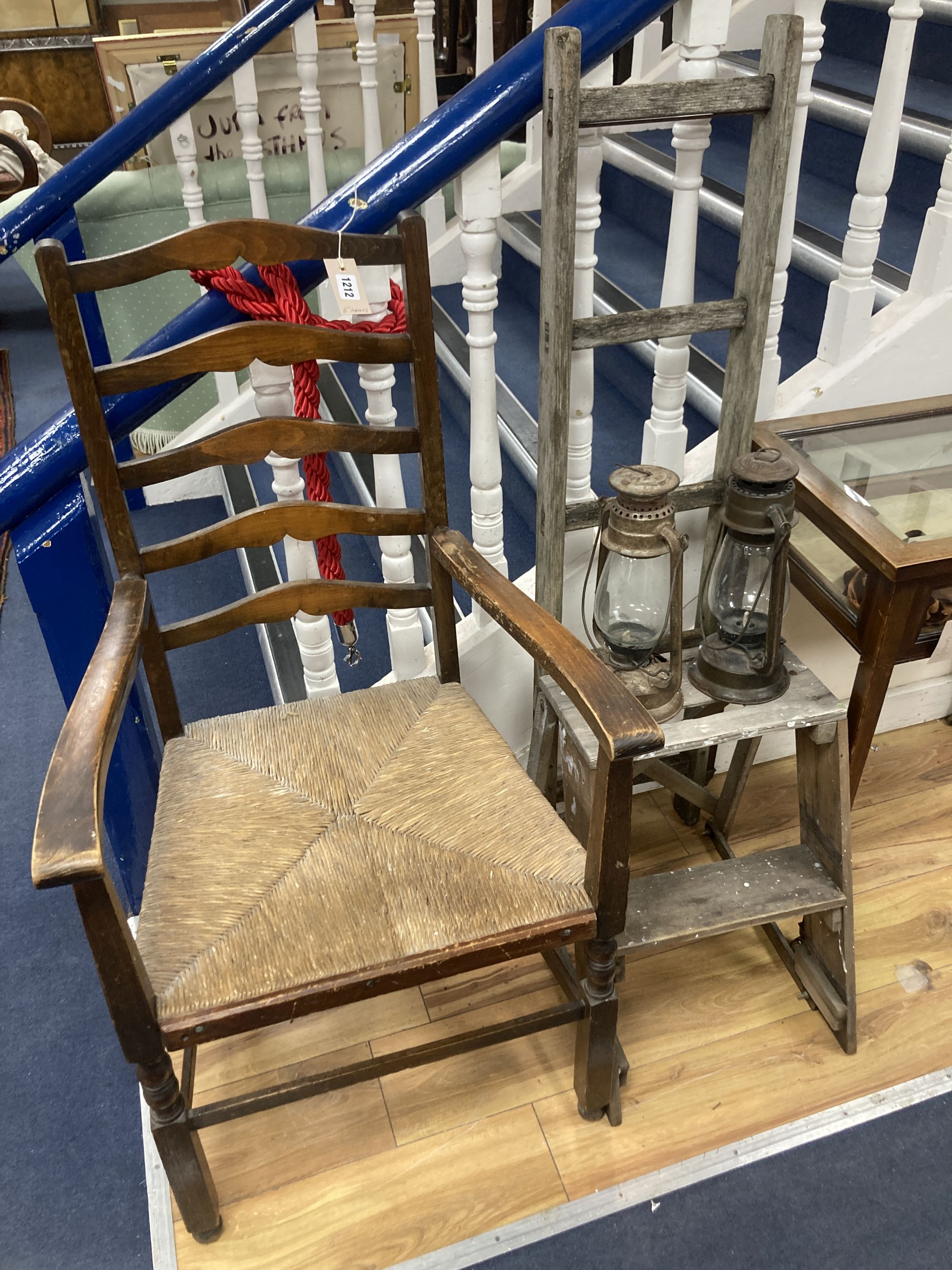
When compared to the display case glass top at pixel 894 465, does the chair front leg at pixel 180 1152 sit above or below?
below

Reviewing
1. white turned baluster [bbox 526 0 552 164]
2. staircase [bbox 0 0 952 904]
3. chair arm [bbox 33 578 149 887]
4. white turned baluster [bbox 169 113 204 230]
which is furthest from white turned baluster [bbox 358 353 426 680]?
white turned baluster [bbox 526 0 552 164]

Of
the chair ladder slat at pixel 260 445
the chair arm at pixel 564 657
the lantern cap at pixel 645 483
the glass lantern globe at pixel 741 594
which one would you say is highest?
the chair ladder slat at pixel 260 445

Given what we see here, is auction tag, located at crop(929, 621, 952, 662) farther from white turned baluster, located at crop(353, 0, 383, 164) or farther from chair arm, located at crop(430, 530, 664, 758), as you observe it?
white turned baluster, located at crop(353, 0, 383, 164)

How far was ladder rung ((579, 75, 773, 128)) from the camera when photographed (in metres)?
1.12

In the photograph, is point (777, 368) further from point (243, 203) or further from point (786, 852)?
point (243, 203)

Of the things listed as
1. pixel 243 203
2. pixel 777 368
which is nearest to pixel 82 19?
pixel 243 203

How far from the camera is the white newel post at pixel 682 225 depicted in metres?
1.21

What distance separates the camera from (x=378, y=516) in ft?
4.26

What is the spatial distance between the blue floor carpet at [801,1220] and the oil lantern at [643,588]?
25.1 inches

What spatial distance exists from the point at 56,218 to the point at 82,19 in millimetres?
4612

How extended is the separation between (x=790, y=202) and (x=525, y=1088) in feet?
4.47

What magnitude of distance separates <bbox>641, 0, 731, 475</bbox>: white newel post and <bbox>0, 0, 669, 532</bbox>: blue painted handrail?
6 cm

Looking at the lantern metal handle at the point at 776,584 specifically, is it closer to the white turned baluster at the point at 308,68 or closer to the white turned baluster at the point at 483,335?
the white turned baluster at the point at 483,335

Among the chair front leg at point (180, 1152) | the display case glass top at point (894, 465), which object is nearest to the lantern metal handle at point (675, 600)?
the display case glass top at point (894, 465)
